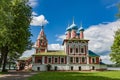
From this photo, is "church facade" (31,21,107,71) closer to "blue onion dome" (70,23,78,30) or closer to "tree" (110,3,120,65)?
"blue onion dome" (70,23,78,30)

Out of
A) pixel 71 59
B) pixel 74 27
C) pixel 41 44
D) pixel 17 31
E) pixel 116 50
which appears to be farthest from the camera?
pixel 74 27

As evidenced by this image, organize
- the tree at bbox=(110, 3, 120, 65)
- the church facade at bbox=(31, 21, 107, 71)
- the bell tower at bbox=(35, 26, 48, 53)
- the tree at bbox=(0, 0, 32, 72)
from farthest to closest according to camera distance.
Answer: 1. the bell tower at bbox=(35, 26, 48, 53)
2. the church facade at bbox=(31, 21, 107, 71)
3. the tree at bbox=(110, 3, 120, 65)
4. the tree at bbox=(0, 0, 32, 72)

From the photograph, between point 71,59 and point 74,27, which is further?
point 74,27

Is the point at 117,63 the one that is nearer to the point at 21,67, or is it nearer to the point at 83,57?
the point at 83,57

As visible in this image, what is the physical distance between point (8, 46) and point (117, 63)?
25.6 m

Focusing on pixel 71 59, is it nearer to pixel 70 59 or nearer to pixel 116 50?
pixel 70 59

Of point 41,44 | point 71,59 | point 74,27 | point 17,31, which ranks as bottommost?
point 71,59

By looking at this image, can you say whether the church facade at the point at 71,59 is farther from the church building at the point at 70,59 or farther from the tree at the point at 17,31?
the tree at the point at 17,31

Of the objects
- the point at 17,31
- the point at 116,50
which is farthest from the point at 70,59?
the point at 17,31

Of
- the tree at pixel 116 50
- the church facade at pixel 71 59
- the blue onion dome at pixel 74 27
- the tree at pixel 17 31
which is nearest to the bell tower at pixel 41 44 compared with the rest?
Answer: the church facade at pixel 71 59

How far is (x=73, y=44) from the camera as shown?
81.4 m

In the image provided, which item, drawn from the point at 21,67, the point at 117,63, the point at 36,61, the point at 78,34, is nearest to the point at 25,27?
the point at 117,63

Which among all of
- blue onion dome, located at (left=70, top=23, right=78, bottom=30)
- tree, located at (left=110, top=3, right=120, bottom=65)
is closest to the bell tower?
blue onion dome, located at (left=70, top=23, right=78, bottom=30)

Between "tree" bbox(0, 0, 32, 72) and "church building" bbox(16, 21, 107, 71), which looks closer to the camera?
"tree" bbox(0, 0, 32, 72)
